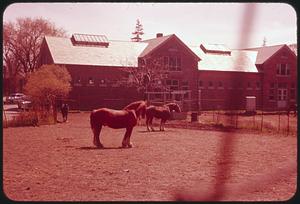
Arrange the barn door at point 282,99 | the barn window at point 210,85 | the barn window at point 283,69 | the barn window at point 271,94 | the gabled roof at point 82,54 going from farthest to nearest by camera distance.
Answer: the barn window at point 283,69 < the barn window at point 271,94 < the barn window at point 210,85 < the barn door at point 282,99 < the gabled roof at point 82,54

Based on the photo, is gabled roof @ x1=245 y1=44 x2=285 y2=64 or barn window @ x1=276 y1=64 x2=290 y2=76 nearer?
gabled roof @ x1=245 y1=44 x2=285 y2=64

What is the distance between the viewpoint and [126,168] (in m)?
7.38

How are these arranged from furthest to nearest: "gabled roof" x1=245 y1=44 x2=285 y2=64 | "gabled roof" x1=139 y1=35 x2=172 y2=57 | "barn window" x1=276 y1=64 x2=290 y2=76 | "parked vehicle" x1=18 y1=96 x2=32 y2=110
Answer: "barn window" x1=276 y1=64 x2=290 y2=76
"gabled roof" x1=245 y1=44 x2=285 y2=64
"gabled roof" x1=139 y1=35 x2=172 y2=57
"parked vehicle" x1=18 y1=96 x2=32 y2=110

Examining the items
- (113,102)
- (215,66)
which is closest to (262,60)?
(215,66)

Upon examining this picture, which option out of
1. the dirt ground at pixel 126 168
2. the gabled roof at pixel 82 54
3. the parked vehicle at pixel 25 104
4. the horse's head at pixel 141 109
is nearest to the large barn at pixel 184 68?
the gabled roof at pixel 82 54

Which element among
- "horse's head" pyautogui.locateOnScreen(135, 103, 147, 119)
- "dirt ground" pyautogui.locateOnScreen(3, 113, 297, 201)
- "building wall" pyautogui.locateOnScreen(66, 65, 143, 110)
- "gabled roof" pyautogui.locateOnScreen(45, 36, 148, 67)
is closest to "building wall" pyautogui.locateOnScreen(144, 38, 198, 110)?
"gabled roof" pyautogui.locateOnScreen(45, 36, 148, 67)

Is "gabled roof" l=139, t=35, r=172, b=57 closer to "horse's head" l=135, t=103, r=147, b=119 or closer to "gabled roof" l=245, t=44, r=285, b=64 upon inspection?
"gabled roof" l=245, t=44, r=285, b=64

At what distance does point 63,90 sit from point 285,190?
9.56 m

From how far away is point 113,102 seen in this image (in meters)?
15.2

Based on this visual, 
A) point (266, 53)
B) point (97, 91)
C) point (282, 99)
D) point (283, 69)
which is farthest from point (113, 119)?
point (283, 69)

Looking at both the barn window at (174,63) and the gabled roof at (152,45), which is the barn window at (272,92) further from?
the gabled roof at (152,45)

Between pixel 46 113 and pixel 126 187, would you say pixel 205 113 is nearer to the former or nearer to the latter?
pixel 46 113

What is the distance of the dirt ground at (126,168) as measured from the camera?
5.11 meters

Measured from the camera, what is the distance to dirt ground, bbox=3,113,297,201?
5109 mm
